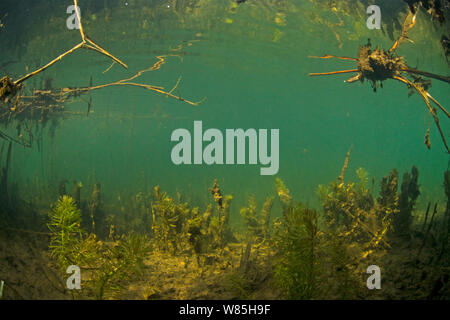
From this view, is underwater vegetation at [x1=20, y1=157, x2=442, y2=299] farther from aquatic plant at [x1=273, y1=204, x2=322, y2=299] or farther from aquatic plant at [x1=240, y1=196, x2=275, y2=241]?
aquatic plant at [x1=240, y1=196, x2=275, y2=241]

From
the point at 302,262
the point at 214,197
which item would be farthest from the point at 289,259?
the point at 214,197

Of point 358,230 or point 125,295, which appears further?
point 358,230

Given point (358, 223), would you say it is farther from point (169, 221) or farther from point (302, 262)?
point (169, 221)

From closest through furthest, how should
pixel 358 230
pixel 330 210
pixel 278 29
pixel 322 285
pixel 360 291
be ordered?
pixel 360 291, pixel 322 285, pixel 358 230, pixel 330 210, pixel 278 29

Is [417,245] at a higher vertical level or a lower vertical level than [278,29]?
lower

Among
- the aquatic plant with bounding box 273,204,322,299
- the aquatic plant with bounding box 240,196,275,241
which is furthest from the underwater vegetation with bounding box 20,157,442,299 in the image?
the aquatic plant with bounding box 240,196,275,241

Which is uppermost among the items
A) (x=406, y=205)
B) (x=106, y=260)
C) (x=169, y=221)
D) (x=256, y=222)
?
(x=406, y=205)

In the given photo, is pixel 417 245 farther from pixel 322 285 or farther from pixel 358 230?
pixel 322 285

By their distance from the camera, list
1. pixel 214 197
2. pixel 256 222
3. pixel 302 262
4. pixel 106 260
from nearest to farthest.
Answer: pixel 302 262, pixel 106 260, pixel 214 197, pixel 256 222

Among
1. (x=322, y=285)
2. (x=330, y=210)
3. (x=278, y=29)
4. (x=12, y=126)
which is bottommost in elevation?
(x=322, y=285)

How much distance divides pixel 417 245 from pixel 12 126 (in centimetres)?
1917

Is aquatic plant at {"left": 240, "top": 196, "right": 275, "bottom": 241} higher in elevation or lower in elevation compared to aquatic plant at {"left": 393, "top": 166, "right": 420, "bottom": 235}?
lower
